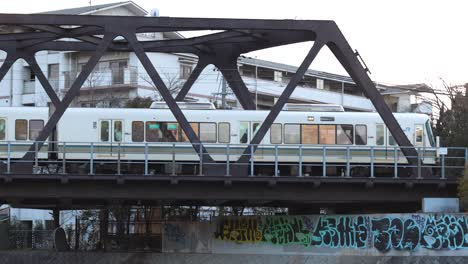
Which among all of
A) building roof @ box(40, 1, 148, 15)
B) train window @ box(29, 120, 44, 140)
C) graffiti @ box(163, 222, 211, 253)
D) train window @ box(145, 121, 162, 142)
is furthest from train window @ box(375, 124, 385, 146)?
building roof @ box(40, 1, 148, 15)

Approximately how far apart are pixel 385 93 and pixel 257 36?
54656 mm

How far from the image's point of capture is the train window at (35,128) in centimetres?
3925

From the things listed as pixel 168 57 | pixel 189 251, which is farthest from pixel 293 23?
pixel 168 57

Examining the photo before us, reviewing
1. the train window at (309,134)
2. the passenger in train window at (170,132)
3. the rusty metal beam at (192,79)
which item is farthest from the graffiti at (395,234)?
the rusty metal beam at (192,79)

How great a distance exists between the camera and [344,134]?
39.7m

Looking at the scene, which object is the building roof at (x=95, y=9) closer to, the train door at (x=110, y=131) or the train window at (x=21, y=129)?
the train window at (x=21, y=129)

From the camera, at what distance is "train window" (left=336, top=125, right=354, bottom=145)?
130 feet

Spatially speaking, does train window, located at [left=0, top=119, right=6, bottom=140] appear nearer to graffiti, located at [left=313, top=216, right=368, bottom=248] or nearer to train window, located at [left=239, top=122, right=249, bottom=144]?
train window, located at [left=239, top=122, right=249, bottom=144]

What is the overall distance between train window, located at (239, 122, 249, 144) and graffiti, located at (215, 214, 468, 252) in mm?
3749

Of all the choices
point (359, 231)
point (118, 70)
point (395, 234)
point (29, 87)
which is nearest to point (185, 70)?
point (118, 70)

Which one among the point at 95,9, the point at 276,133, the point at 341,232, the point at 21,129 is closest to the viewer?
the point at 341,232

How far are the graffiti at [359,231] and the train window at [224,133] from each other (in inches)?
150

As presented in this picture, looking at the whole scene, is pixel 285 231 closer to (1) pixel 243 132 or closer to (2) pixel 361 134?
(1) pixel 243 132

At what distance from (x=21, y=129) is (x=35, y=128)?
0.65m
